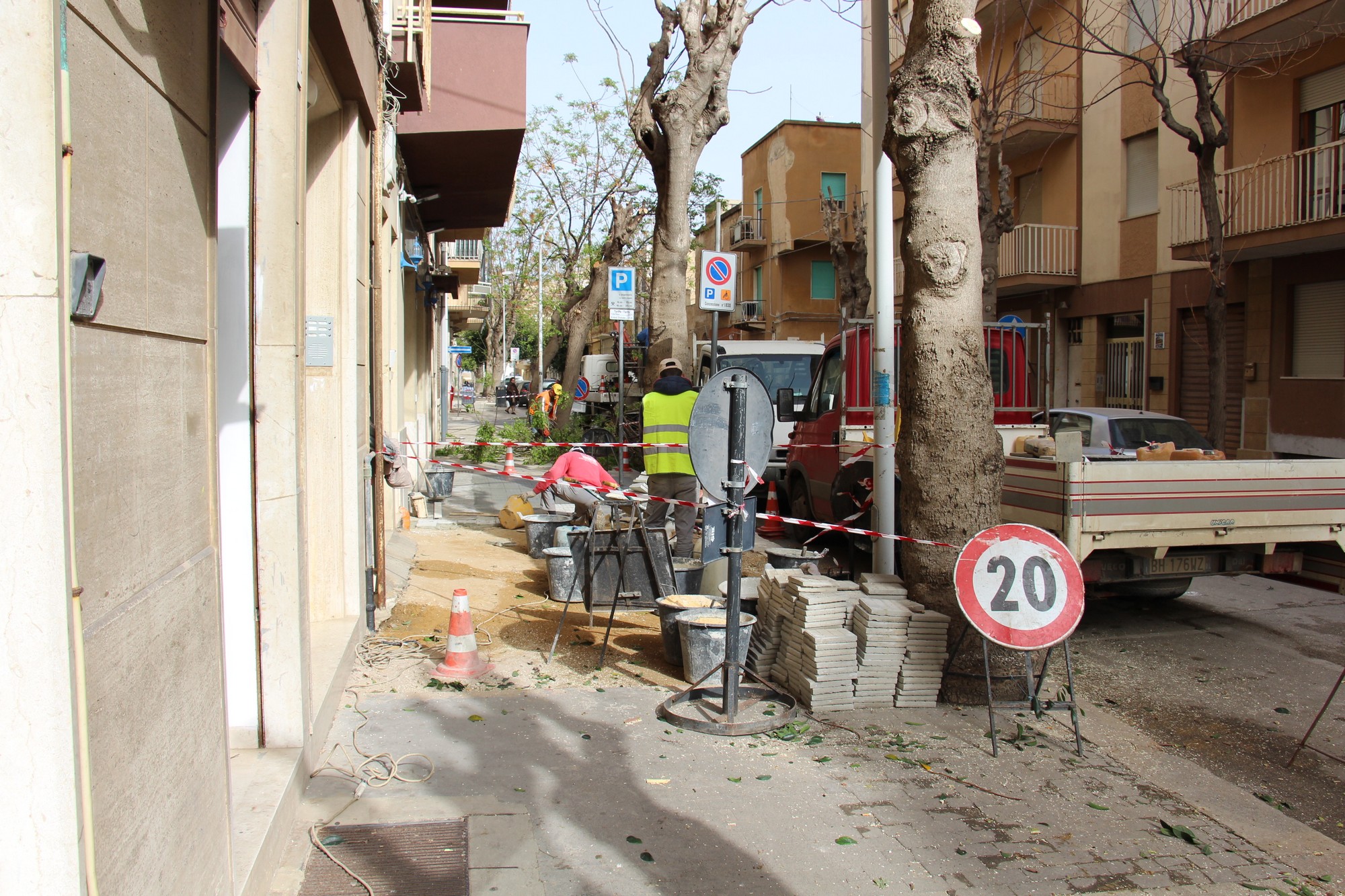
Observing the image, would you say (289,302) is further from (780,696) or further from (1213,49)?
(1213,49)

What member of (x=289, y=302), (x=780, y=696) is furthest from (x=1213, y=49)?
(x=289, y=302)

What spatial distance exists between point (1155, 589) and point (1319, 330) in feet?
39.0

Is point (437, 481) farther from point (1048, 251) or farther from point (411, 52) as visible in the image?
point (1048, 251)

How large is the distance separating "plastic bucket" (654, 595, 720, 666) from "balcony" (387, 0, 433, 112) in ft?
17.4

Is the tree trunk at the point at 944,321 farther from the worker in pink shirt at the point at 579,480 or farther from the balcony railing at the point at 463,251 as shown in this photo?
the balcony railing at the point at 463,251

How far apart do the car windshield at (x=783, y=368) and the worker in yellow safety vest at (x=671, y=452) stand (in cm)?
715

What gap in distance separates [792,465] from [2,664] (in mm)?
10506

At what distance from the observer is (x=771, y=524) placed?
13289mm

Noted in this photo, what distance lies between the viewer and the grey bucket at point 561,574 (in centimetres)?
807

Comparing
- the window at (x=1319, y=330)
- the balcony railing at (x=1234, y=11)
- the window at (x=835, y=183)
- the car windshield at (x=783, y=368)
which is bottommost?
the car windshield at (x=783, y=368)

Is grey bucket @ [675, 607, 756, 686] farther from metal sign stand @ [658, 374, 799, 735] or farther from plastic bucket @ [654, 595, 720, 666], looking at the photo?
metal sign stand @ [658, 374, 799, 735]

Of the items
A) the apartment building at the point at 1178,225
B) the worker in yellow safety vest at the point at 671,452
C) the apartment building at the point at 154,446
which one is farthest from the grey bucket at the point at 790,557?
the apartment building at the point at 1178,225

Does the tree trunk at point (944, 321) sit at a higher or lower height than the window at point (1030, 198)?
lower

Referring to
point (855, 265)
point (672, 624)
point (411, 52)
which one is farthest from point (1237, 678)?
point (855, 265)
